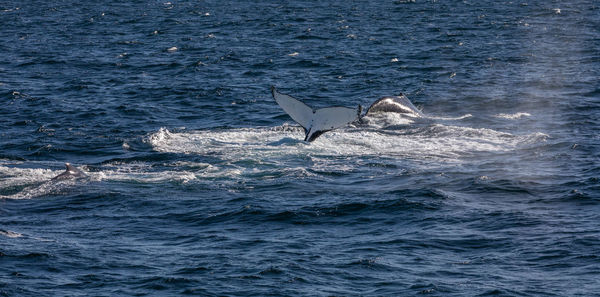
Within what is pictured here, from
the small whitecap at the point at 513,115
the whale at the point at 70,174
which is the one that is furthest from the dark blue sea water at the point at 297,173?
the whale at the point at 70,174

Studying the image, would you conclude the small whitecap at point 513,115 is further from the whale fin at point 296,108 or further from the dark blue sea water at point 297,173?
the whale fin at point 296,108

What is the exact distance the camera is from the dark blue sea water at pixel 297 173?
18750 millimetres

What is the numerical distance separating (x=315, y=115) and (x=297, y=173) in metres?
1.66

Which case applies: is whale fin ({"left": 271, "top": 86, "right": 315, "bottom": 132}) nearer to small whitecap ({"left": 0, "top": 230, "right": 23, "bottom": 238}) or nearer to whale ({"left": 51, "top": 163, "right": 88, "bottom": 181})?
whale ({"left": 51, "top": 163, "right": 88, "bottom": 181})

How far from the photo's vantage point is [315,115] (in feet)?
86.9

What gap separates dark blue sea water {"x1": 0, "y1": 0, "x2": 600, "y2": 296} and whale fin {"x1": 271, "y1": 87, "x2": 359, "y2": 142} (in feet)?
4.20

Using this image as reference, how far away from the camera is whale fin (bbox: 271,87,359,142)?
83.6 ft

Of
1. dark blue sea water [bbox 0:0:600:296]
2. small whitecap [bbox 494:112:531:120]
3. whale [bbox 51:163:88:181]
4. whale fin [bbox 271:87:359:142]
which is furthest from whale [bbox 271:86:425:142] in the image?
small whitecap [bbox 494:112:531:120]

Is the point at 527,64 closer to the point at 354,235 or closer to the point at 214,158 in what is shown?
the point at 214,158

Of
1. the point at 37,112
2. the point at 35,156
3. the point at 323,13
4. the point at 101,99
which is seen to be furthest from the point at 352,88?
the point at 323,13

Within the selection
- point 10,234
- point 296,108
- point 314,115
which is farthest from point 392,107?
point 10,234

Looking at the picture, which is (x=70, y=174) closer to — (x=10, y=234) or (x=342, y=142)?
(x=10, y=234)

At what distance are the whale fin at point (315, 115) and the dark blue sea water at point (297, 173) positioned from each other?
1.28 meters

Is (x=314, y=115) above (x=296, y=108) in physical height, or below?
below
